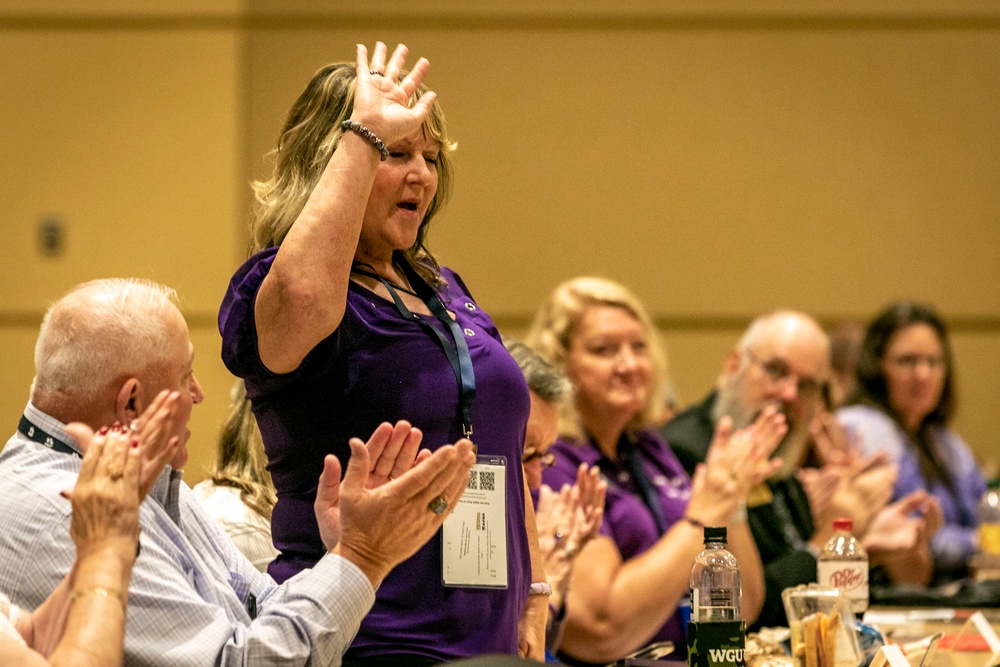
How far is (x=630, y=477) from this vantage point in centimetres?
312

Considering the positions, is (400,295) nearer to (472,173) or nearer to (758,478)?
(758,478)

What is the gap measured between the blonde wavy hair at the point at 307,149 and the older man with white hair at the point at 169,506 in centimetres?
26

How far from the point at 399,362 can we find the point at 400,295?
0.14 metres

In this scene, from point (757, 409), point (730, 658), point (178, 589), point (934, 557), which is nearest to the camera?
point (178, 589)

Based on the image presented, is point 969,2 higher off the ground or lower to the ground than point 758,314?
higher

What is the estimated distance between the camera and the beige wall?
485cm

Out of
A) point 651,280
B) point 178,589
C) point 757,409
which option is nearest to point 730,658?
point 178,589

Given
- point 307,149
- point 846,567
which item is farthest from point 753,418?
point 307,149

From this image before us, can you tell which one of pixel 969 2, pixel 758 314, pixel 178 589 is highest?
pixel 969 2

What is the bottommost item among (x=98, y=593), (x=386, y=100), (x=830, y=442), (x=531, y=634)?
(x=531, y=634)

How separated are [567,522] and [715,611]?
30.8 inches

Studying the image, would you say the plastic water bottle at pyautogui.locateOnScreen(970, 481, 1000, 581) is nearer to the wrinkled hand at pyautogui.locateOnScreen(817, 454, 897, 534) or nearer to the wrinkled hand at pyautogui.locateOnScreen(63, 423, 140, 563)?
the wrinkled hand at pyautogui.locateOnScreen(817, 454, 897, 534)

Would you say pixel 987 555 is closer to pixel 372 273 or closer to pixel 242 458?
pixel 242 458

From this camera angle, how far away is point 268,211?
178 centimetres
